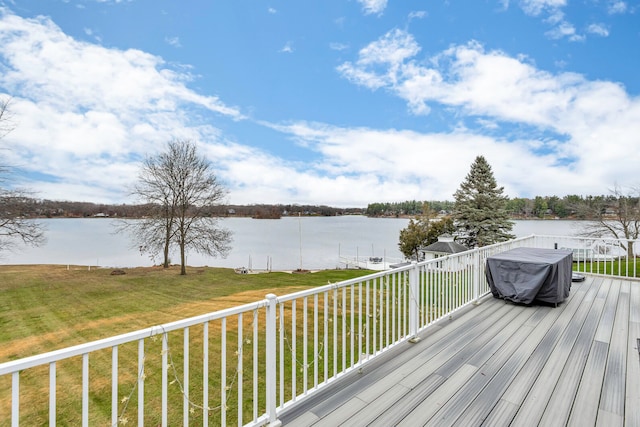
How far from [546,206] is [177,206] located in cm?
2886

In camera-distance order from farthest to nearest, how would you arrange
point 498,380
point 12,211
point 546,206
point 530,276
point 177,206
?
point 546,206
point 177,206
point 12,211
point 530,276
point 498,380

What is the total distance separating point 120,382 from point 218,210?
1372cm

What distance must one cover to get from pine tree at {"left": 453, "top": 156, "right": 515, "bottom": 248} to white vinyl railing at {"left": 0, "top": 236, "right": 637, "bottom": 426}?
14372 mm

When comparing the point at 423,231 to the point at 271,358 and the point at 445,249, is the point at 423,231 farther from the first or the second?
the point at 271,358

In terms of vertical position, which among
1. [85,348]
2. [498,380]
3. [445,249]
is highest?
[85,348]

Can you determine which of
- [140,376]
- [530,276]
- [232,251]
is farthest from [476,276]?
[232,251]

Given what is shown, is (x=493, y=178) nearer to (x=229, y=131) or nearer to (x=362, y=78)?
(x=362, y=78)

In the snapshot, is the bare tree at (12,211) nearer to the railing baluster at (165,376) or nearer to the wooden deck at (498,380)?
the railing baluster at (165,376)

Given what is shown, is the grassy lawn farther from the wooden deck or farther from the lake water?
the wooden deck

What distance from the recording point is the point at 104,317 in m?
10.6

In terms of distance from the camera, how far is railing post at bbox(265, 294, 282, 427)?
6.04 feet

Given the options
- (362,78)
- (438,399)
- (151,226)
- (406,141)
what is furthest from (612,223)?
(151,226)

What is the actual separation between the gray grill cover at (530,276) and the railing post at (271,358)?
3926mm

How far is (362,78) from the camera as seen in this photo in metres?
14.5
